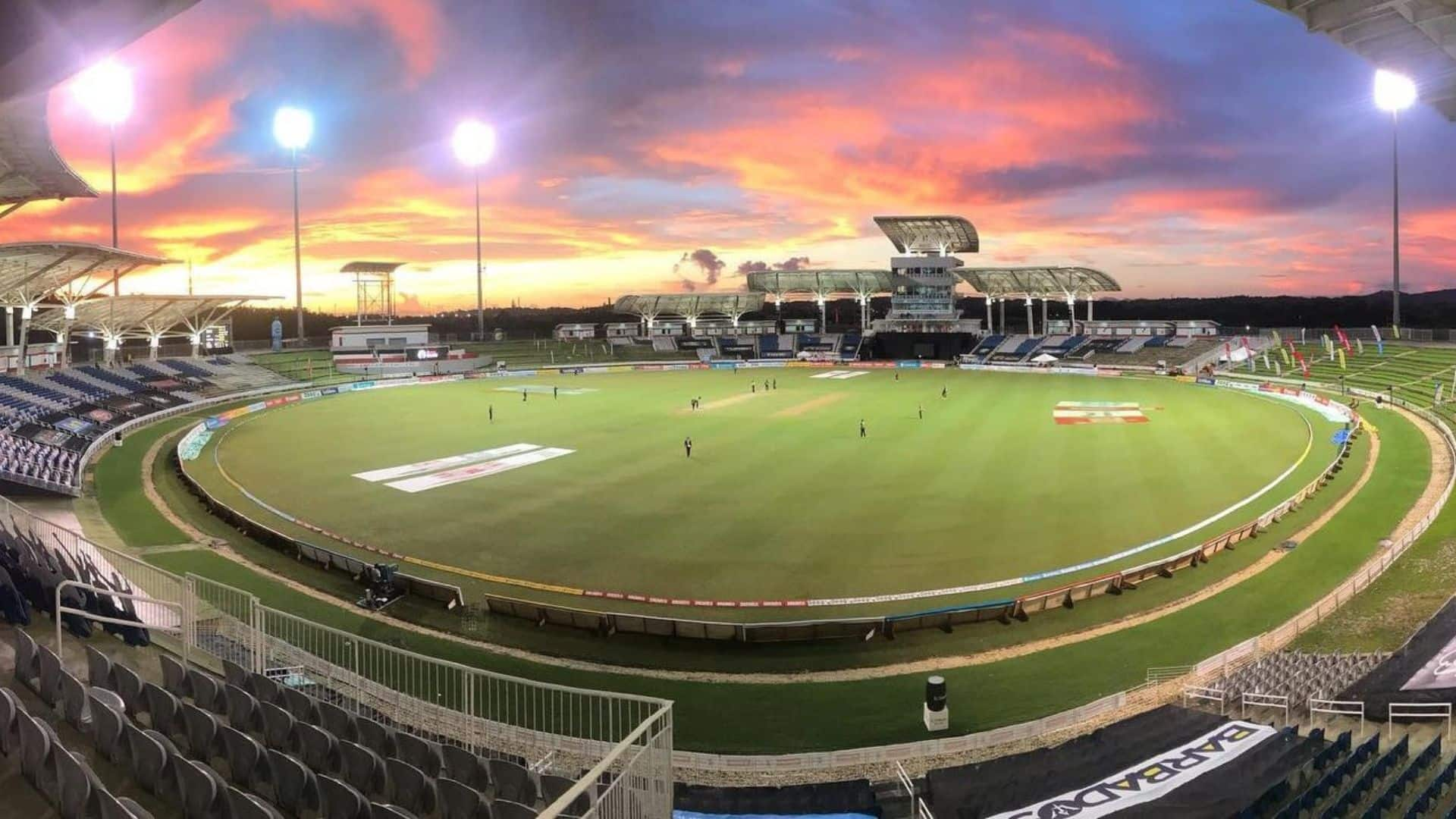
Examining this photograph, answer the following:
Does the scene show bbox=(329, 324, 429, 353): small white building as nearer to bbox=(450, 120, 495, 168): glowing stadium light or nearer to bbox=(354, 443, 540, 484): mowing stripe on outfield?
bbox=(450, 120, 495, 168): glowing stadium light

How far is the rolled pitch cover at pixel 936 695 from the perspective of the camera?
15.7 metres

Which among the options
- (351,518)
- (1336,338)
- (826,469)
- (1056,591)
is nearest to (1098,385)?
(1336,338)

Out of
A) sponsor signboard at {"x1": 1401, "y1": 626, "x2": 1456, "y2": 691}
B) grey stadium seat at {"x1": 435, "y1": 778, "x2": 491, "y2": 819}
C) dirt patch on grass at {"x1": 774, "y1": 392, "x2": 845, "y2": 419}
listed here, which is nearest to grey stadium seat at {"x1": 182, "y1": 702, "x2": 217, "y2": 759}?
grey stadium seat at {"x1": 435, "y1": 778, "x2": 491, "y2": 819}

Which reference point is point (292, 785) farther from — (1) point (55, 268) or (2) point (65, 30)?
(1) point (55, 268)

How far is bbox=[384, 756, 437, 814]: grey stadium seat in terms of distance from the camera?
8.43 meters

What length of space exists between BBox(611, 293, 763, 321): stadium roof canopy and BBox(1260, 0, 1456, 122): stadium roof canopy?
124247 mm

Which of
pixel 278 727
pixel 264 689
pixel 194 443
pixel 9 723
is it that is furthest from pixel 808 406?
pixel 9 723

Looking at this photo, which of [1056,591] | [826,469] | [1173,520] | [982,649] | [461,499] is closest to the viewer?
[982,649]

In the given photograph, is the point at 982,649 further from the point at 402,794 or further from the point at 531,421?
the point at 531,421

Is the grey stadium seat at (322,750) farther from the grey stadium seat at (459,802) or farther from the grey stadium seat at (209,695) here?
the grey stadium seat at (209,695)

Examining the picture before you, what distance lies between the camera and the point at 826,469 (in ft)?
127

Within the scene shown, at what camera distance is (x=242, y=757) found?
8859mm

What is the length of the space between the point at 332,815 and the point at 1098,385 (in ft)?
250

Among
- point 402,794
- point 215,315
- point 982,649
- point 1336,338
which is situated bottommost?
point 982,649
